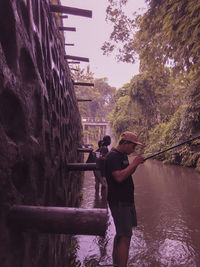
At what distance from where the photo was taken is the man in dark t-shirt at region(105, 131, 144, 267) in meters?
2.34

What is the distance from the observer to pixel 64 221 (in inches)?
53.4

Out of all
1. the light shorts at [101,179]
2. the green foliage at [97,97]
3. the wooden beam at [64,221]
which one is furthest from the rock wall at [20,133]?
the green foliage at [97,97]

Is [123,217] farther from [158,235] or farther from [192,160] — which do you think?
[192,160]

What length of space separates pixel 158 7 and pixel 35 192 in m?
6.54

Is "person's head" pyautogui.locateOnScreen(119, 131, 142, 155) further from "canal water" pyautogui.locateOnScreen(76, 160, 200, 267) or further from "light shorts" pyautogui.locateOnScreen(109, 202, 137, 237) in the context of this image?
"canal water" pyautogui.locateOnScreen(76, 160, 200, 267)

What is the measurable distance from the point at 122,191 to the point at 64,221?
125cm

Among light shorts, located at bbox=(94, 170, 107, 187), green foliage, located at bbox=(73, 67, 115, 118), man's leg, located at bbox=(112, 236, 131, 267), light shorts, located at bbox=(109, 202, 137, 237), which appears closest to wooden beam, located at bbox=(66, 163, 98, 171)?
light shorts, located at bbox=(94, 170, 107, 187)

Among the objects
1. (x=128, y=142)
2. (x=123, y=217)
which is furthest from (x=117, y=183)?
(x=128, y=142)

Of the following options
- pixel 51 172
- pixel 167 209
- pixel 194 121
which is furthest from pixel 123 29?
pixel 51 172

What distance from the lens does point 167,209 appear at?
499 centimetres

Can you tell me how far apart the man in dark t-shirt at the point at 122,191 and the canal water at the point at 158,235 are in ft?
1.91

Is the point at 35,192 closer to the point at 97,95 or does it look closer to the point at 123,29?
the point at 123,29

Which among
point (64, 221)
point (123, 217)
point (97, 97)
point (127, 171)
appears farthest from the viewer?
point (97, 97)

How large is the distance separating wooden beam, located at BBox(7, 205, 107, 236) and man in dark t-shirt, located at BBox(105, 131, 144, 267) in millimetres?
1004
